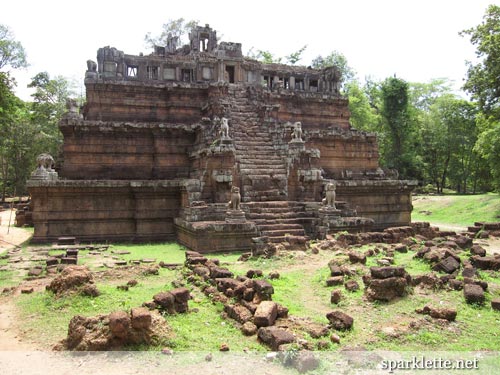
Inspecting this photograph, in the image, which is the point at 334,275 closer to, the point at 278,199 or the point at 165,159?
the point at 278,199

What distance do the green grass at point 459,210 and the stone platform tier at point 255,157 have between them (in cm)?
1385

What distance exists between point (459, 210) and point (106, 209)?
23451mm

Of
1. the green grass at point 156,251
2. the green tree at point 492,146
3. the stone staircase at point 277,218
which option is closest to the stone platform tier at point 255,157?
the stone staircase at point 277,218

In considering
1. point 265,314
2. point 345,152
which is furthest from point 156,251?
point 345,152

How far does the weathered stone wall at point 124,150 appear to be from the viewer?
1775 cm

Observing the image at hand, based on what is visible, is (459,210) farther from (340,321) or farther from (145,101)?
(340,321)

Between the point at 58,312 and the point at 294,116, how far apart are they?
18.0 meters

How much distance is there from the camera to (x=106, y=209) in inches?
656

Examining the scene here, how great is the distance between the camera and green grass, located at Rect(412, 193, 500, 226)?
26.0 metres

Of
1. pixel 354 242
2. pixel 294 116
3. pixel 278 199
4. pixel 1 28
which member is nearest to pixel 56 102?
pixel 1 28

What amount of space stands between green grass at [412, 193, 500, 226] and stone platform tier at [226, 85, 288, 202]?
1385cm

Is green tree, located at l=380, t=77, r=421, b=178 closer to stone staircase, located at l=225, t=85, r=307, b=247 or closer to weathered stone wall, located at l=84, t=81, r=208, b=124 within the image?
stone staircase, located at l=225, t=85, r=307, b=247

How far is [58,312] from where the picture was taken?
7336mm

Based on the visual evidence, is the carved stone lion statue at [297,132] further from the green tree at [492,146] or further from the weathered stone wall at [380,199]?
the green tree at [492,146]
